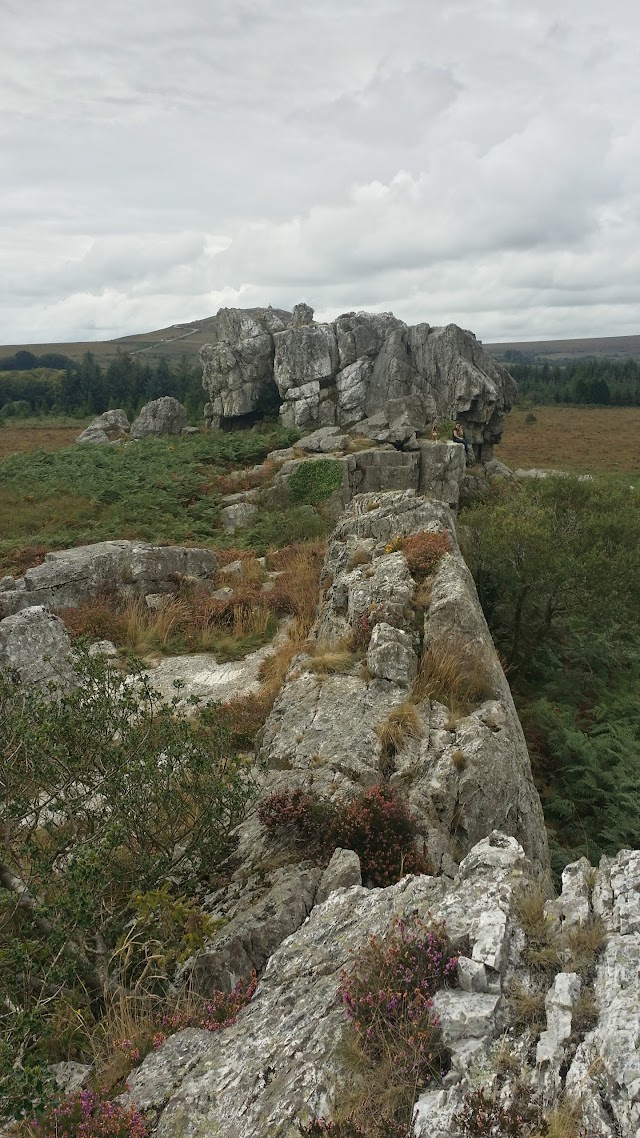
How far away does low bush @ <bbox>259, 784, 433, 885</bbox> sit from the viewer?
635 cm

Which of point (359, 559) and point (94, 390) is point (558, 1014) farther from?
point (94, 390)

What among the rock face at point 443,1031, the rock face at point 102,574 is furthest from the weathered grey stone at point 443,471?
the rock face at point 443,1031

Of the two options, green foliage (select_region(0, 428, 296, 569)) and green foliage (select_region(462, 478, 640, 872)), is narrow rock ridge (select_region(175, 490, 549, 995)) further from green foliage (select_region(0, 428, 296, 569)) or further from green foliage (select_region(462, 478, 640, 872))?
green foliage (select_region(0, 428, 296, 569))

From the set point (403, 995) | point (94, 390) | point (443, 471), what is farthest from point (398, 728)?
point (94, 390)

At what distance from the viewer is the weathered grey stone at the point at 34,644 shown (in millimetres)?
12578

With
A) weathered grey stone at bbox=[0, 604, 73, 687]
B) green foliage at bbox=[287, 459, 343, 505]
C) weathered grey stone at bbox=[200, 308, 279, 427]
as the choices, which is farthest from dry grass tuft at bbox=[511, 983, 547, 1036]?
weathered grey stone at bbox=[200, 308, 279, 427]

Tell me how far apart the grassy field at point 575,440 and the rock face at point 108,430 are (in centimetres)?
3239

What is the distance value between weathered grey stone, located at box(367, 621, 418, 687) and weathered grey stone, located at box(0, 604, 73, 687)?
6.33 metres

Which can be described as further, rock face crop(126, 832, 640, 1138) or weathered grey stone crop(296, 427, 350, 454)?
weathered grey stone crop(296, 427, 350, 454)

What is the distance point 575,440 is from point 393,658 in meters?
68.3

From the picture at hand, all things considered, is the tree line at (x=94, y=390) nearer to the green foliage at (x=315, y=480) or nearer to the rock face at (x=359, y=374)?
the rock face at (x=359, y=374)

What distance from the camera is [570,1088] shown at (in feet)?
11.1

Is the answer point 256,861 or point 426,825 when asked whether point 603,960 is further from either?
point 256,861

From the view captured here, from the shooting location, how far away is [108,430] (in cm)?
5097
